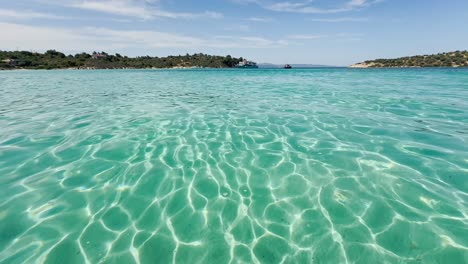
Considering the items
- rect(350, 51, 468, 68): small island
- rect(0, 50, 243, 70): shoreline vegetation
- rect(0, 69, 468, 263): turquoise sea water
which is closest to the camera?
rect(0, 69, 468, 263): turquoise sea water

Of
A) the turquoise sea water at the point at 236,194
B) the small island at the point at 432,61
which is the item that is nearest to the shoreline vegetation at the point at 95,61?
the small island at the point at 432,61

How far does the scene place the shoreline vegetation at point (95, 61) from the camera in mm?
66750

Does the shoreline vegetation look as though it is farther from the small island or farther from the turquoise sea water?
the turquoise sea water

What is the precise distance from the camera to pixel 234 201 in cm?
320

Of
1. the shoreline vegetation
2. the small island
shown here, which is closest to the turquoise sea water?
the small island

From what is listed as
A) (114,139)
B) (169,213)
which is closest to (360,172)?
(169,213)

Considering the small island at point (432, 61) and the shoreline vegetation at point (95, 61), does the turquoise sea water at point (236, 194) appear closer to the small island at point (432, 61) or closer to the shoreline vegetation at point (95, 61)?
the small island at point (432, 61)

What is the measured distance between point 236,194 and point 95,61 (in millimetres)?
95134

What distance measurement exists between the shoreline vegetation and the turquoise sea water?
7790 centimetres

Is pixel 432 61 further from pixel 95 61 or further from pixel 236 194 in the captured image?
pixel 95 61

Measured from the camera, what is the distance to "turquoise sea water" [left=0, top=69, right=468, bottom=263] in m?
2.45

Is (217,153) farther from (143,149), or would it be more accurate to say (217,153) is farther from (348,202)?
(348,202)

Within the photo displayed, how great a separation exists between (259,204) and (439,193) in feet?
8.24

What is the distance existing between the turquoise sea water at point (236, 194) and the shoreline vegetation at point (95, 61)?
256 feet
